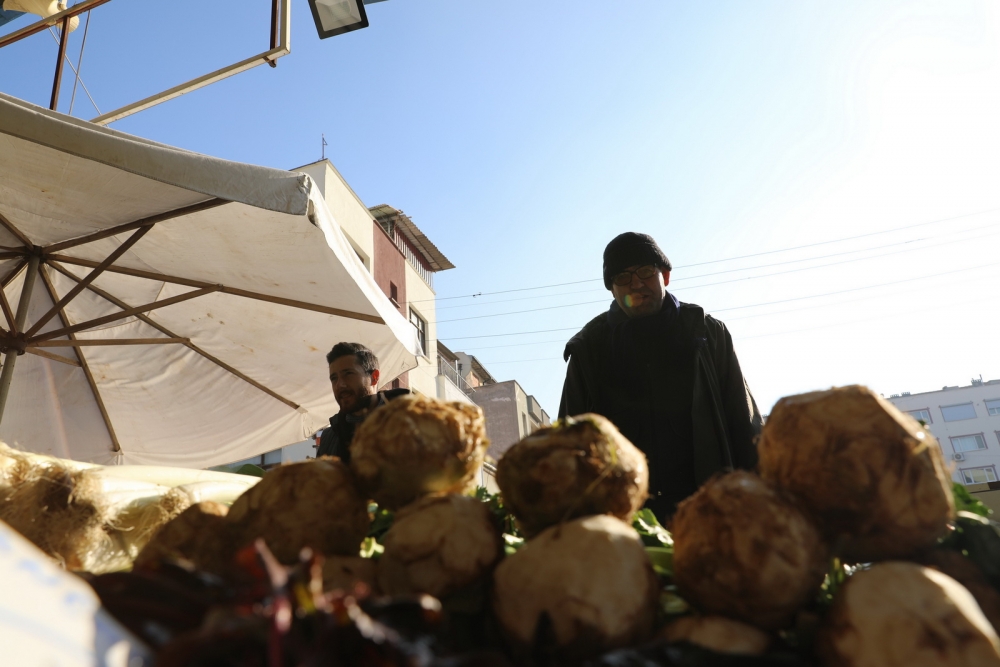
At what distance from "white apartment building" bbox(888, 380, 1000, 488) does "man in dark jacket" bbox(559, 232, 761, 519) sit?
75294 millimetres

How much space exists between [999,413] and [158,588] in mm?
87260

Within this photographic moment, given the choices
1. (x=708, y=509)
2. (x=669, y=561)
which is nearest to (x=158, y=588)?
(x=708, y=509)

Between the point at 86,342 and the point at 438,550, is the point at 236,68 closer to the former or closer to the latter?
the point at 86,342

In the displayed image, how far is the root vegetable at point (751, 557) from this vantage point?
42.1 inches

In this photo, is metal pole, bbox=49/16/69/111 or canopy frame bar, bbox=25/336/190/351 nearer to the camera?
canopy frame bar, bbox=25/336/190/351

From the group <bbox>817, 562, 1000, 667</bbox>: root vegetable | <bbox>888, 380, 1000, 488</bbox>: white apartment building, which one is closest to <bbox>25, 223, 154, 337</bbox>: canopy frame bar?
<bbox>817, 562, 1000, 667</bbox>: root vegetable

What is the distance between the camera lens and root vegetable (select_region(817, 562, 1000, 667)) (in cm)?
89

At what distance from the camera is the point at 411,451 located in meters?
1.38

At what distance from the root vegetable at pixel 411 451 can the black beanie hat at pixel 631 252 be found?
171 centimetres

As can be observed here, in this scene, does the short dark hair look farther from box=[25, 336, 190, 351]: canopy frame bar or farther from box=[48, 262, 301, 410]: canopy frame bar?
box=[48, 262, 301, 410]: canopy frame bar

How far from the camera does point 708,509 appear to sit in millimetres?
1170

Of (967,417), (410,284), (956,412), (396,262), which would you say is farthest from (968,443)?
(396,262)

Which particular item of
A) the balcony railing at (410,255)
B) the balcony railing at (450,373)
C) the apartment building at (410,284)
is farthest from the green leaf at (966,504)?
the balcony railing at (450,373)

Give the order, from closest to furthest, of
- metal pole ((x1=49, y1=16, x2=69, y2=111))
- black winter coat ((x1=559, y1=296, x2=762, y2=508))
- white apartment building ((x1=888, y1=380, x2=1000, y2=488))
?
black winter coat ((x1=559, y1=296, x2=762, y2=508)) → metal pole ((x1=49, y1=16, x2=69, y2=111)) → white apartment building ((x1=888, y1=380, x2=1000, y2=488))
